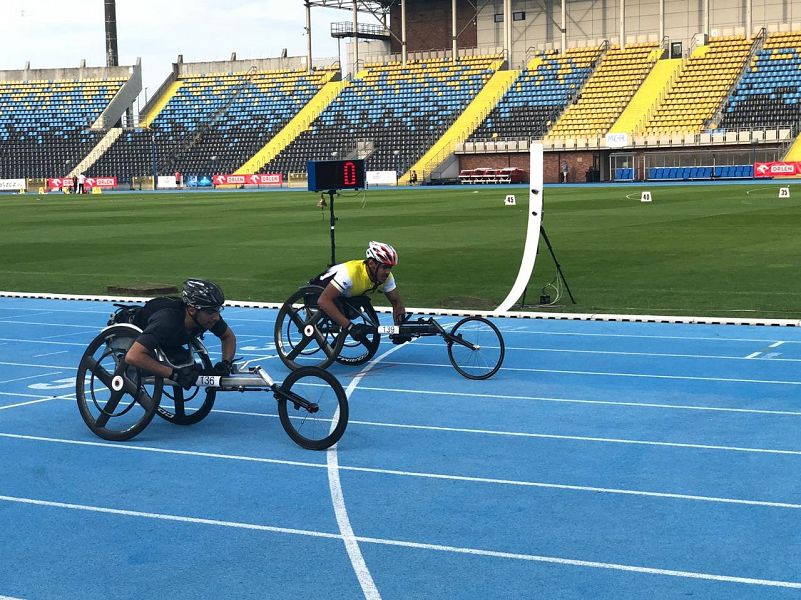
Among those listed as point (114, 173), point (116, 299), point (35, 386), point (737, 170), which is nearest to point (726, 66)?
point (737, 170)

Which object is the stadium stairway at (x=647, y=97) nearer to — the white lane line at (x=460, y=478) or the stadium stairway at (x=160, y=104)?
the stadium stairway at (x=160, y=104)

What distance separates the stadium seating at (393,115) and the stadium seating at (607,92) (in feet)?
27.5

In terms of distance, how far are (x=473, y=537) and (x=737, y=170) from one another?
60045 mm

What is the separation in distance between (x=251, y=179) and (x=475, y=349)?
66.6m

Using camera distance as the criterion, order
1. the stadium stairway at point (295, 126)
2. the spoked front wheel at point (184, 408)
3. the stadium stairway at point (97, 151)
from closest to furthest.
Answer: the spoked front wheel at point (184, 408)
the stadium stairway at point (295, 126)
the stadium stairway at point (97, 151)

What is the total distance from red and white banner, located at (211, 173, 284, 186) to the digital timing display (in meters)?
59.4

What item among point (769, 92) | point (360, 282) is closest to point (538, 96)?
point (769, 92)

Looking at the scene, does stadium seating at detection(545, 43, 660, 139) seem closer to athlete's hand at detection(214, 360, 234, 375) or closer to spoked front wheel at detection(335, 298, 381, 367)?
spoked front wheel at detection(335, 298, 381, 367)

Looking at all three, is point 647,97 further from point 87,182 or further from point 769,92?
point 87,182

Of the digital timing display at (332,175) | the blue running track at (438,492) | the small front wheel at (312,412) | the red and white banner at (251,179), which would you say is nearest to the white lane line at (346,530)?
the blue running track at (438,492)

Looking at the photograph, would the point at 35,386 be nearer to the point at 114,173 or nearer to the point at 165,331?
the point at 165,331

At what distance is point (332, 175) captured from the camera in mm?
17922

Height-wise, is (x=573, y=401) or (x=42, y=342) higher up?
(x=42, y=342)

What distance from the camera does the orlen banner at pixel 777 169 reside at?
61.7 meters
